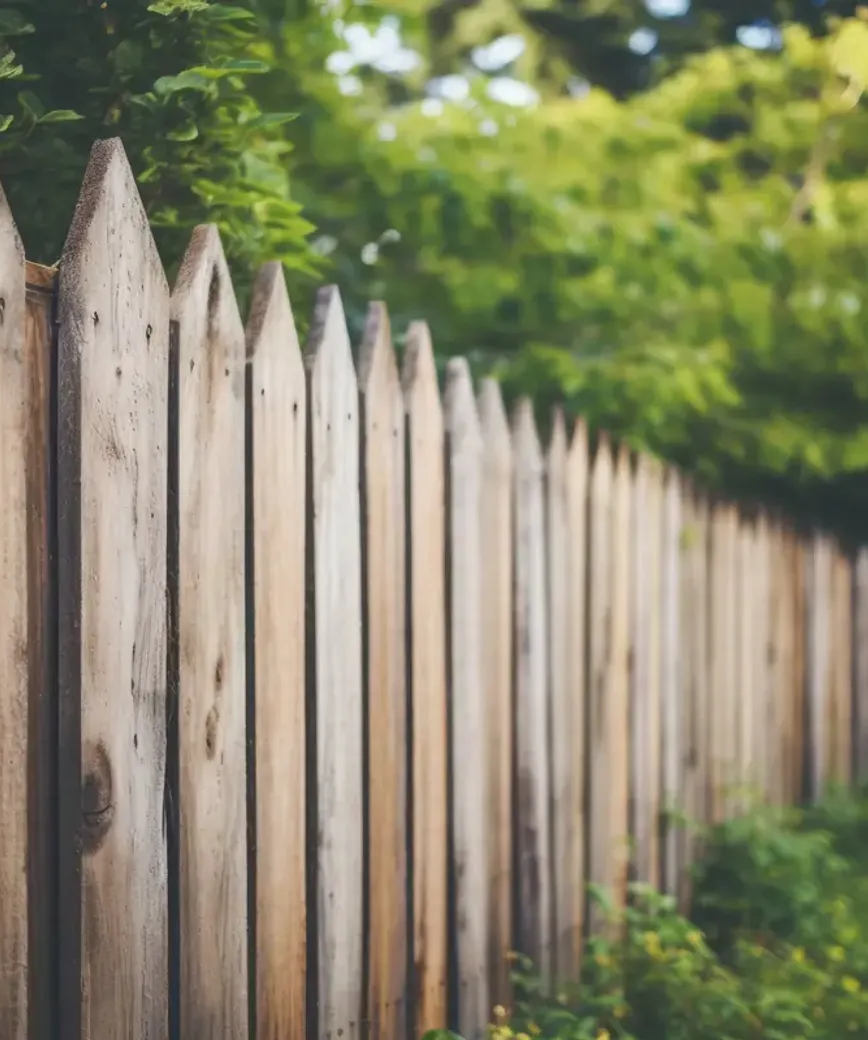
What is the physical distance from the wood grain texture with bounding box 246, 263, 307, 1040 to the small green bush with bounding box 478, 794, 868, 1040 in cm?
86

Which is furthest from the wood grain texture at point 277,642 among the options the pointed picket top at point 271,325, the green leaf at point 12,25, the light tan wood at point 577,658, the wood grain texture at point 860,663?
the wood grain texture at point 860,663

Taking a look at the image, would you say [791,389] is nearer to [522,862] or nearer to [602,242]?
[602,242]

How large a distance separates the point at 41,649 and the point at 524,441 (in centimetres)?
226

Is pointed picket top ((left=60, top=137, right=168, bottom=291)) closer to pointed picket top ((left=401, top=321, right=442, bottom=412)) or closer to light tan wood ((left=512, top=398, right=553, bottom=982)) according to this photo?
pointed picket top ((left=401, top=321, right=442, bottom=412))

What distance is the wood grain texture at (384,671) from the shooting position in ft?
9.80

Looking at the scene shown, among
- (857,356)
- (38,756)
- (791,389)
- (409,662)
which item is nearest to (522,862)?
(409,662)

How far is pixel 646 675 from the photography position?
5160 mm

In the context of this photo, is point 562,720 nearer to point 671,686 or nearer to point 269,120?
point 671,686

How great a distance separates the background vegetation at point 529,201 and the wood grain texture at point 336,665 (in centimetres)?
48

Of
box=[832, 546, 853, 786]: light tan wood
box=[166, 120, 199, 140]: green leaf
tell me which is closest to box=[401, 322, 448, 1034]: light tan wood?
box=[166, 120, 199, 140]: green leaf

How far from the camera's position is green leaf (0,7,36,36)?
252cm

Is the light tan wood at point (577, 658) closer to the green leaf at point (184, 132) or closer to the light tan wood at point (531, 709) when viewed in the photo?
the light tan wood at point (531, 709)

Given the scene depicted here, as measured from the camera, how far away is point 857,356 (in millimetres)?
7227


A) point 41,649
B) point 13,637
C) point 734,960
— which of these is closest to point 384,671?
point 41,649
